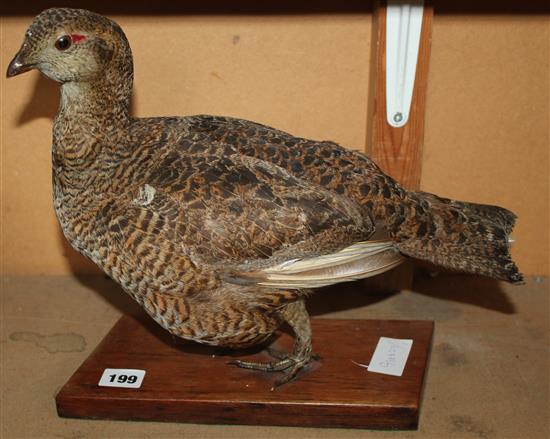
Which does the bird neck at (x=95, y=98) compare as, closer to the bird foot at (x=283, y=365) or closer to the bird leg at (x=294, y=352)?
the bird leg at (x=294, y=352)

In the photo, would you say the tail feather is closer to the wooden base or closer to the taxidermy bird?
the taxidermy bird

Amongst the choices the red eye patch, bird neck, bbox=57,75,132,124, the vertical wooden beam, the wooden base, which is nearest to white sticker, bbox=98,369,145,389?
the wooden base

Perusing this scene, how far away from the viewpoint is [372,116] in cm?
230

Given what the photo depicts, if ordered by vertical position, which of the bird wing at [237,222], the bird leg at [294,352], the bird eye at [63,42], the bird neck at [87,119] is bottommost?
the bird leg at [294,352]

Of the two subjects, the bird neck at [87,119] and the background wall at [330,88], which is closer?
the bird neck at [87,119]

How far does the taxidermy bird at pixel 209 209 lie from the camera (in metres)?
1.68

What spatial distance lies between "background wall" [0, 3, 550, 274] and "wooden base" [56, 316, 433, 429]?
85 cm

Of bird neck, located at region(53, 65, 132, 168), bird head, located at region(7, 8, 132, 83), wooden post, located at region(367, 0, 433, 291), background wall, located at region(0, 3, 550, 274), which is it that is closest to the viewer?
bird head, located at region(7, 8, 132, 83)

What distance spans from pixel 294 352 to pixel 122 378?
54 cm

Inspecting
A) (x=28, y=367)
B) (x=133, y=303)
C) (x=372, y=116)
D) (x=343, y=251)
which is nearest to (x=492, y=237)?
(x=343, y=251)

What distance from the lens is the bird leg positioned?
74.9 inches

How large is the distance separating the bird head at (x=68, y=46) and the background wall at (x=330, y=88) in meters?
0.69

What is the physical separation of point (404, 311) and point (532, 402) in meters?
0.63

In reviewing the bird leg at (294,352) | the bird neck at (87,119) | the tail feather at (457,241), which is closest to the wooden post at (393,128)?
the tail feather at (457,241)
